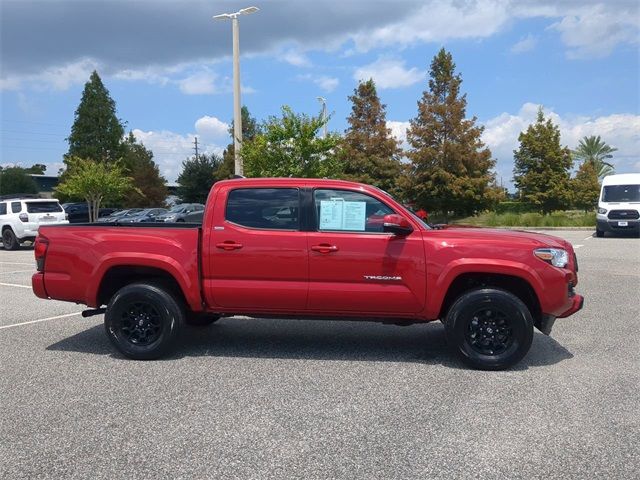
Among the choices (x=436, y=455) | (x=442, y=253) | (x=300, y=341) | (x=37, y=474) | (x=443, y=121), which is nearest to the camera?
(x=37, y=474)

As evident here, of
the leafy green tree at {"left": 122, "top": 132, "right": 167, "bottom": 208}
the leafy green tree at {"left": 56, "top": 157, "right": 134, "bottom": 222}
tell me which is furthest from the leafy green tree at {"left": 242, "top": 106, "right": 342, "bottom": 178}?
the leafy green tree at {"left": 122, "top": 132, "right": 167, "bottom": 208}

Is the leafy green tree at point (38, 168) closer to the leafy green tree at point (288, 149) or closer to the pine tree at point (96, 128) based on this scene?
the pine tree at point (96, 128)

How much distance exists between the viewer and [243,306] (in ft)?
19.4

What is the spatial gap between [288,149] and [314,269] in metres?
19.0

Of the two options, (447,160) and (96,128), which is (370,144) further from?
(96,128)

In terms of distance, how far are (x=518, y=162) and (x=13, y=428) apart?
150 feet

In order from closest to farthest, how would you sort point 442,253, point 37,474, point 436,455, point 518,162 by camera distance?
point 37,474, point 436,455, point 442,253, point 518,162

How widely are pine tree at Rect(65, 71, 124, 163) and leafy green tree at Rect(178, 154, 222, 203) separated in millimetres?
15365

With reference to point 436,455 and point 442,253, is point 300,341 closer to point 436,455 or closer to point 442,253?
point 442,253

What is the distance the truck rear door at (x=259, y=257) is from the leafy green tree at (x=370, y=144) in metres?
36.7

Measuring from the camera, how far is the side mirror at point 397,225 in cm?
549

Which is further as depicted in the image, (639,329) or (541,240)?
(639,329)

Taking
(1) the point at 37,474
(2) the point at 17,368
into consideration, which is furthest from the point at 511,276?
(2) the point at 17,368

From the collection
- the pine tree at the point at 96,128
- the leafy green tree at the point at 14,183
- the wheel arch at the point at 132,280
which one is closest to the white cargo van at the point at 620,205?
the wheel arch at the point at 132,280
